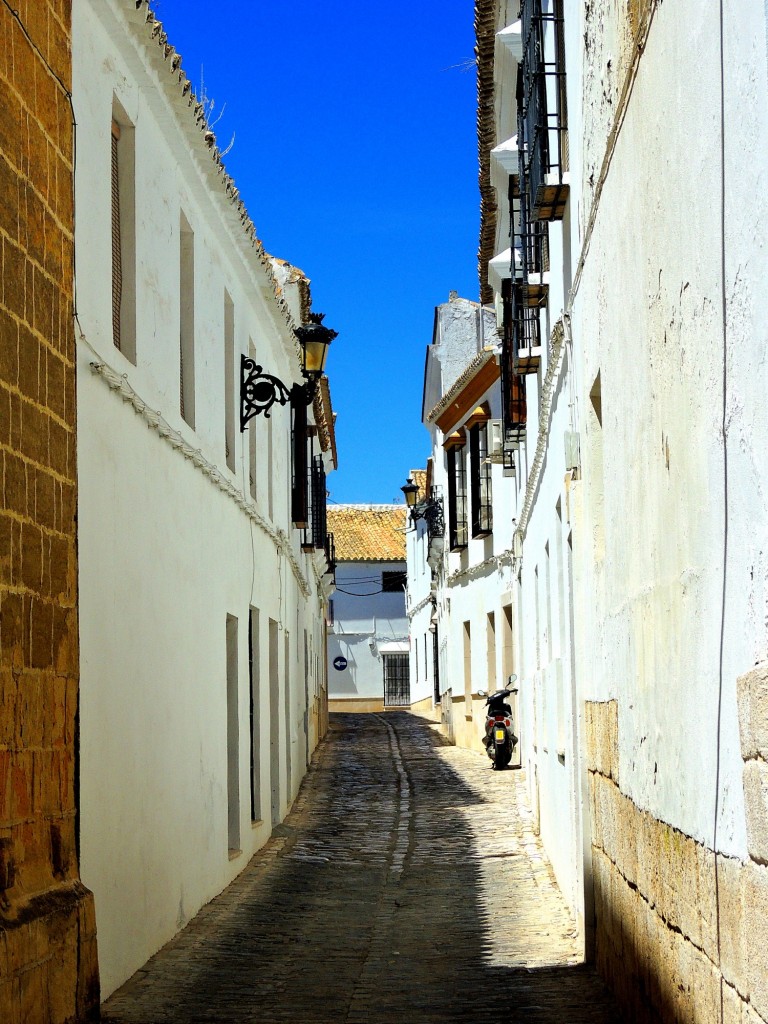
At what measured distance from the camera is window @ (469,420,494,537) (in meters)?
23.6

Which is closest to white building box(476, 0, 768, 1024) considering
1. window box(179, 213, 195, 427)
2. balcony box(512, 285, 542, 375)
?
balcony box(512, 285, 542, 375)

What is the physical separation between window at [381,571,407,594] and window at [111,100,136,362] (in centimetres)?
4273

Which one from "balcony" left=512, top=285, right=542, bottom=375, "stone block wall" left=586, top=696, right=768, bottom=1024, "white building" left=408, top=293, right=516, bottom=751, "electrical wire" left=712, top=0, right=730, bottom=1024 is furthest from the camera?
"white building" left=408, top=293, right=516, bottom=751

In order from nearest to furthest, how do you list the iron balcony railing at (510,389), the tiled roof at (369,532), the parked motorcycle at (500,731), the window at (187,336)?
the window at (187,336), the iron balcony railing at (510,389), the parked motorcycle at (500,731), the tiled roof at (369,532)

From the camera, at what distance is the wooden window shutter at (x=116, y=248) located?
336 inches

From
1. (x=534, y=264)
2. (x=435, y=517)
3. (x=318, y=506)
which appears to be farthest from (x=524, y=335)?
(x=435, y=517)

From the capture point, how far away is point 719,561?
13.2 ft

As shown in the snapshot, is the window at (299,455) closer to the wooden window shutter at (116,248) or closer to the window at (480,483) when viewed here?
the wooden window shutter at (116,248)

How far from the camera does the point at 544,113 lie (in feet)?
30.0

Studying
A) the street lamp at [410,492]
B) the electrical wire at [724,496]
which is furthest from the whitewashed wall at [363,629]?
the electrical wire at [724,496]

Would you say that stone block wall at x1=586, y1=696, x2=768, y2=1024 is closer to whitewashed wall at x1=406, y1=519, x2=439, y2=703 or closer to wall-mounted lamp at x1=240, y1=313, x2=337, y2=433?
wall-mounted lamp at x1=240, y1=313, x2=337, y2=433

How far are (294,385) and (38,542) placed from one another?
24.1ft

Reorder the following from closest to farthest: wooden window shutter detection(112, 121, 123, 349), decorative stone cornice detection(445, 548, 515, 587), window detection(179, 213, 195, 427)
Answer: wooden window shutter detection(112, 121, 123, 349)
window detection(179, 213, 195, 427)
decorative stone cornice detection(445, 548, 515, 587)

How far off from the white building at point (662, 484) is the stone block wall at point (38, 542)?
239 centimetres
